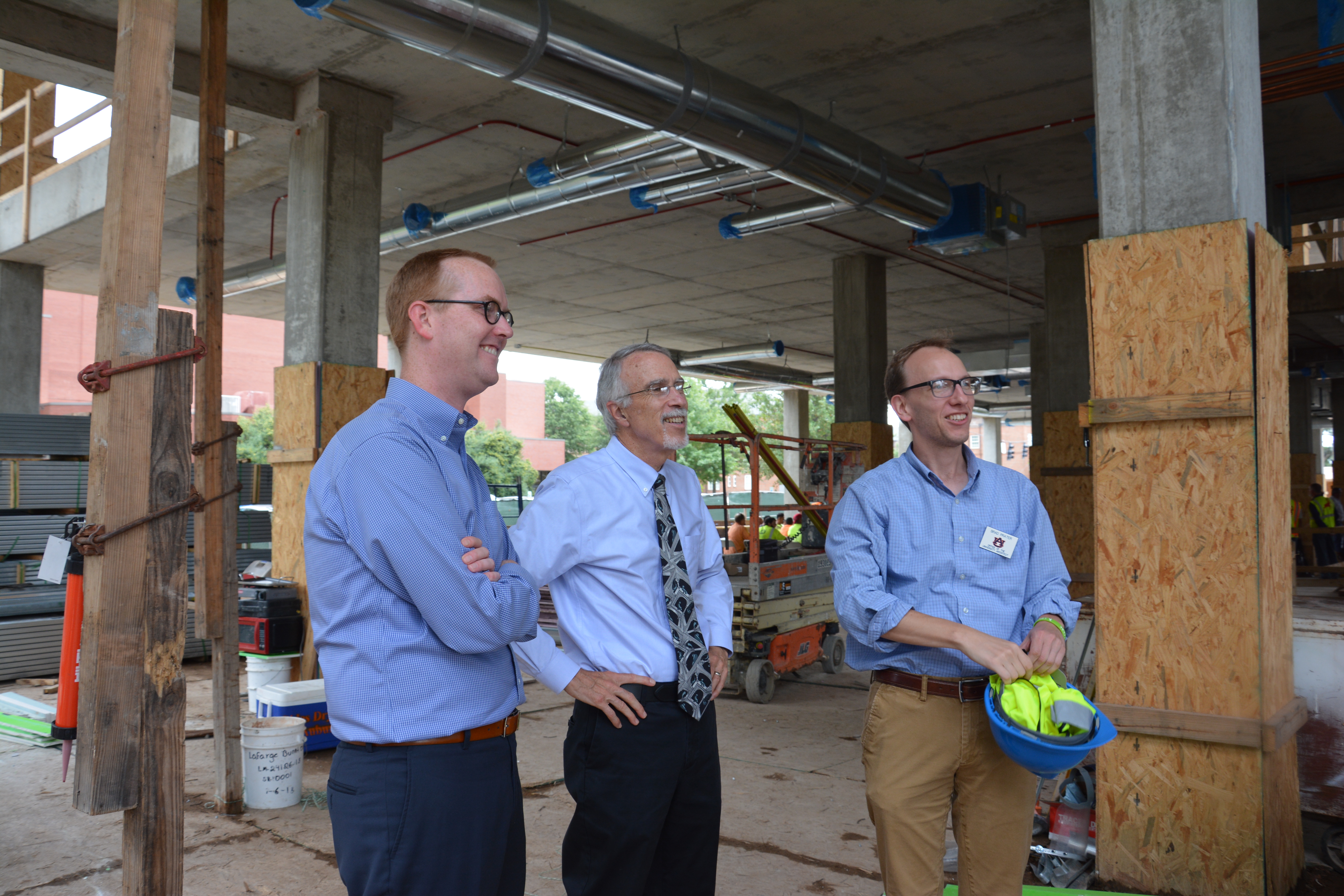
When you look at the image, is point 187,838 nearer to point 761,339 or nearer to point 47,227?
point 47,227

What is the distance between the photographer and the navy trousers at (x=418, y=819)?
178 cm

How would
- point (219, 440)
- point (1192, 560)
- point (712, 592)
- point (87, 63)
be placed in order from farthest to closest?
point (87, 63) < point (219, 440) < point (1192, 560) < point (712, 592)

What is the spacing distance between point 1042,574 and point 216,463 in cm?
399

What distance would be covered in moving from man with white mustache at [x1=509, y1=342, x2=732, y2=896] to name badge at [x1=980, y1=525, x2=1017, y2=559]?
81 cm

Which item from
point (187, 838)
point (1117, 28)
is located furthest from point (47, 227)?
point (1117, 28)

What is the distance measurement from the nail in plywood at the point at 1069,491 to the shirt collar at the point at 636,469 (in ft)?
32.6

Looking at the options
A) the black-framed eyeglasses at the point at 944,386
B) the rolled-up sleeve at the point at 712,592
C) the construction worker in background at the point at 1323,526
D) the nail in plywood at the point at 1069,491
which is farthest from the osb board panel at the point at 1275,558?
the construction worker in background at the point at 1323,526

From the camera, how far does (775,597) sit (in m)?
7.81

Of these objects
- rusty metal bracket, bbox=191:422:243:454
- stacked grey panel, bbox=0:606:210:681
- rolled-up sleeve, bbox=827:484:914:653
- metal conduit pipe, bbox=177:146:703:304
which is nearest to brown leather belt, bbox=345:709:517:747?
rolled-up sleeve, bbox=827:484:914:653

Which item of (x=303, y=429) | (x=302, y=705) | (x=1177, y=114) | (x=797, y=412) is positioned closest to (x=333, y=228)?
(x=303, y=429)

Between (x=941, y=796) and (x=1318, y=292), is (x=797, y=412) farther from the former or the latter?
(x=941, y=796)

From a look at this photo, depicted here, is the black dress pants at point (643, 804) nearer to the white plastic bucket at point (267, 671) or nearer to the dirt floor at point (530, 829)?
the dirt floor at point (530, 829)

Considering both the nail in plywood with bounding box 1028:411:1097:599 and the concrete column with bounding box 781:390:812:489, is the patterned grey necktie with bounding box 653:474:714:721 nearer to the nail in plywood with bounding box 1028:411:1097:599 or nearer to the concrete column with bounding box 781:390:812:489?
the nail in plywood with bounding box 1028:411:1097:599

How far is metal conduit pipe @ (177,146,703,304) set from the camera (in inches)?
324
